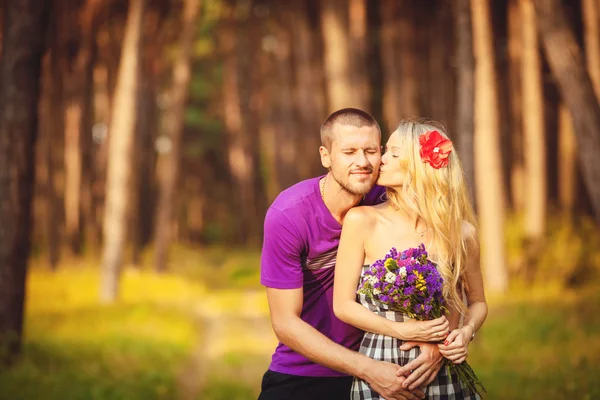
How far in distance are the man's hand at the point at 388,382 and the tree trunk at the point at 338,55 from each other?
38.2ft

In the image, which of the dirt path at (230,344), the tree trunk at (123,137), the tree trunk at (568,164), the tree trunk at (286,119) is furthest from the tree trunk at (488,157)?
the tree trunk at (286,119)

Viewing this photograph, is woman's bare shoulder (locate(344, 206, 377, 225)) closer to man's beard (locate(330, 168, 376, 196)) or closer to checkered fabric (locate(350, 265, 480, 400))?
man's beard (locate(330, 168, 376, 196))

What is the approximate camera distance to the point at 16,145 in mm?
8680

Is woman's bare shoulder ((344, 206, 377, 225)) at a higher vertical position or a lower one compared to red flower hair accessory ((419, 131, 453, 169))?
lower

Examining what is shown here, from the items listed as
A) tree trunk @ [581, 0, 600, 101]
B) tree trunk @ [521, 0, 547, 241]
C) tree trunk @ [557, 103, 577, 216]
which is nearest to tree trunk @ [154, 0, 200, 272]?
tree trunk @ [521, 0, 547, 241]

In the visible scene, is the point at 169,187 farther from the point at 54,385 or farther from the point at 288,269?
the point at 288,269

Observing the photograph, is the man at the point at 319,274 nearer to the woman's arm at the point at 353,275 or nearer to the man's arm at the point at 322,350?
the man's arm at the point at 322,350

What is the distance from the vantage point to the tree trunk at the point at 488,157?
13.5 m

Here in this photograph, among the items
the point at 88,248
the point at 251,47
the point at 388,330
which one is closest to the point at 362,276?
the point at 388,330

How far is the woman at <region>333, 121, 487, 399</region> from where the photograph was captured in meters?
4.09

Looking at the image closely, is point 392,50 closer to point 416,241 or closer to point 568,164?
point 568,164

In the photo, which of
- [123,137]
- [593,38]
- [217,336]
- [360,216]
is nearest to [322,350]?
[360,216]

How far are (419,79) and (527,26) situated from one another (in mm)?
11829

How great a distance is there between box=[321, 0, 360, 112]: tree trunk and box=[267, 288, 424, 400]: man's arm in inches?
444
